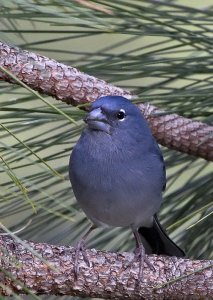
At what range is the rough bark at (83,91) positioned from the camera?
1.39 metres

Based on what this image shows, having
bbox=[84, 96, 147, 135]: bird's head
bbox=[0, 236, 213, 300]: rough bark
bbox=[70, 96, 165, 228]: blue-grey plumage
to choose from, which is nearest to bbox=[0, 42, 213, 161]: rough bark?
bbox=[84, 96, 147, 135]: bird's head

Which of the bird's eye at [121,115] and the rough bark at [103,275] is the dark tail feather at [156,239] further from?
the rough bark at [103,275]

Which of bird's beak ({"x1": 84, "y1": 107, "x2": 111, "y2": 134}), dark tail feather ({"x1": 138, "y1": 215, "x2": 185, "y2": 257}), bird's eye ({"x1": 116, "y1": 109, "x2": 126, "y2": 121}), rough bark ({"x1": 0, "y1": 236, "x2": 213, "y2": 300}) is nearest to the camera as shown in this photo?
rough bark ({"x1": 0, "y1": 236, "x2": 213, "y2": 300})

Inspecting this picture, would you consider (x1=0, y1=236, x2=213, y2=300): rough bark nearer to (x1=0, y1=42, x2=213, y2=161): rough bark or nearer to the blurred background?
the blurred background

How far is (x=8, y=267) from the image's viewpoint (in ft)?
4.07

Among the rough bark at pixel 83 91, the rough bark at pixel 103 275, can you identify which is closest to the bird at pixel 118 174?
the rough bark at pixel 83 91

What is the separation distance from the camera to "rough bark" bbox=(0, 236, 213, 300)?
127 centimetres

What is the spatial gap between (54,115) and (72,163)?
0.20m

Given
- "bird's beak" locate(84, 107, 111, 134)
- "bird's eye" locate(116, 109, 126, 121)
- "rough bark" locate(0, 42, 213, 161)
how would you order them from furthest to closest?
"bird's eye" locate(116, 109, 126, 121) → "bird's beak" locate(84, 107, 111, 134) → "rough bark" locate(0, 42, 213, 161)

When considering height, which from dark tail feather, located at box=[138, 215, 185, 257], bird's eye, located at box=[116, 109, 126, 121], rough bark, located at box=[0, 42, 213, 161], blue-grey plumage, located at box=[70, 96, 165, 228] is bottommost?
dark tail feather, located at box=[138, 215, 185, 257]

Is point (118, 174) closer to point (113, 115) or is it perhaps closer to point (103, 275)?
point (113, 115)

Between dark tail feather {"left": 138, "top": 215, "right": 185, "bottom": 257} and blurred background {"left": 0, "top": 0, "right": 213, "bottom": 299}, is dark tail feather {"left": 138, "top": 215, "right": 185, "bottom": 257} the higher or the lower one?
the lower one

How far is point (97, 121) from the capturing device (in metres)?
1.67

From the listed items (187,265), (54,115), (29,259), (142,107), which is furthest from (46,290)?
(142,107)
